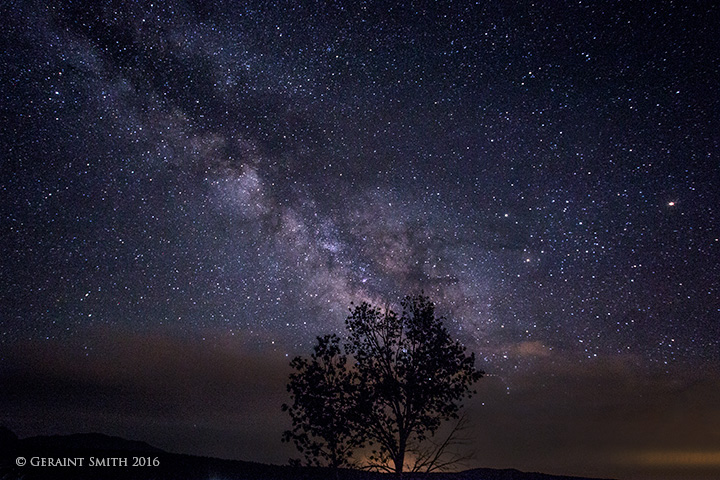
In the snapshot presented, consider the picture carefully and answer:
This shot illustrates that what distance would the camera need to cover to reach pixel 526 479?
1964 cm

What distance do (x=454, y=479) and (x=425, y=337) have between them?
8113 mm

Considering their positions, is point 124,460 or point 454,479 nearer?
point 124,460

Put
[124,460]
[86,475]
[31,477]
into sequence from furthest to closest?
1. [124,460]
2. [86,475]
3. [31,477]

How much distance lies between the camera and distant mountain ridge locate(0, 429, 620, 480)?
1303 cm

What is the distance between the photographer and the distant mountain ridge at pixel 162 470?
42.8 feet

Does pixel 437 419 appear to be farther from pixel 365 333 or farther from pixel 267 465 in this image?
pixel 267 465

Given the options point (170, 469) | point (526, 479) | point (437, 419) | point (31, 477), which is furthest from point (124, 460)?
point (526, 479)

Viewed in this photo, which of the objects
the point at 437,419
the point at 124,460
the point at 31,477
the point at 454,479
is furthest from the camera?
the point at 454,479

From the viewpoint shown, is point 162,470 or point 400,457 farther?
point 162,470

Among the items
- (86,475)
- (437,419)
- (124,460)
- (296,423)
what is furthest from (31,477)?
(437,419)

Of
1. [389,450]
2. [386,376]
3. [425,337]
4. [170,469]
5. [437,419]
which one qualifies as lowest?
[170,469]

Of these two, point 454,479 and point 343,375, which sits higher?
point 343,375

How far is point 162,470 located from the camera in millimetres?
15797

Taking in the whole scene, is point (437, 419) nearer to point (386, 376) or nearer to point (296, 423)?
point (386, 376)
